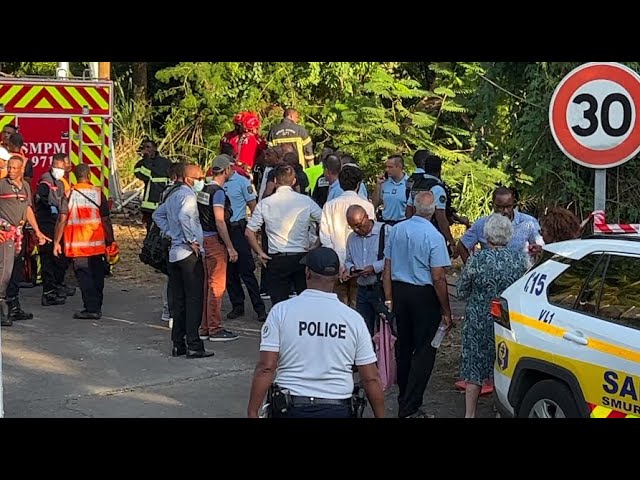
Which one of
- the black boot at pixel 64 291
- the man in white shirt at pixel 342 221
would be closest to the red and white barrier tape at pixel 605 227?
the man in white shirt at pixel 342 221

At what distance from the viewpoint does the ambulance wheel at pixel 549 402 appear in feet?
19.1

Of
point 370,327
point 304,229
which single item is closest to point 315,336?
point 370,327

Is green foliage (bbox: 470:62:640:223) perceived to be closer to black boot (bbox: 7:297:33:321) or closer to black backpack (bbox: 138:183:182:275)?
black backpack (bbox: 138:183:182:275)

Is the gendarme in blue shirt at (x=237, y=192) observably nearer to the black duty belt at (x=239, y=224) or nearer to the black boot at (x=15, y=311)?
the black duty belt at (x=239, y=224)

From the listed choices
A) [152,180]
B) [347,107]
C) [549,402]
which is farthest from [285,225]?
[347,107]

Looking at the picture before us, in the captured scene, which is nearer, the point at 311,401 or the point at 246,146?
the point at 311,401

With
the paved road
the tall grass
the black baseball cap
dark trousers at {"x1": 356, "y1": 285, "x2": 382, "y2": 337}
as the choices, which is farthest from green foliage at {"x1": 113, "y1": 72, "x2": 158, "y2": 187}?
the black baseball cap

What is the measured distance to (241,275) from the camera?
11219 millimetres

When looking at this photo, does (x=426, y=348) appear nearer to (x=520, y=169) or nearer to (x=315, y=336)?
(x=315, y=336)

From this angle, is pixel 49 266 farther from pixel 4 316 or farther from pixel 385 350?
pixel 385 350

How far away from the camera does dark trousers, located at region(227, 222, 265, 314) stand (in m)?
11.2

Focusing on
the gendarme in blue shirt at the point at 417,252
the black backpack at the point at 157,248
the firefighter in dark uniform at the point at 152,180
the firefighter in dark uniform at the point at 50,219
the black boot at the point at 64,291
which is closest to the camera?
the gendarme in blue shirt at the point at 417,252

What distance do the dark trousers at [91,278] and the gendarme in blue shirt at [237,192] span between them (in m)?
1.61

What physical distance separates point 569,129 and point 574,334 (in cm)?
144
